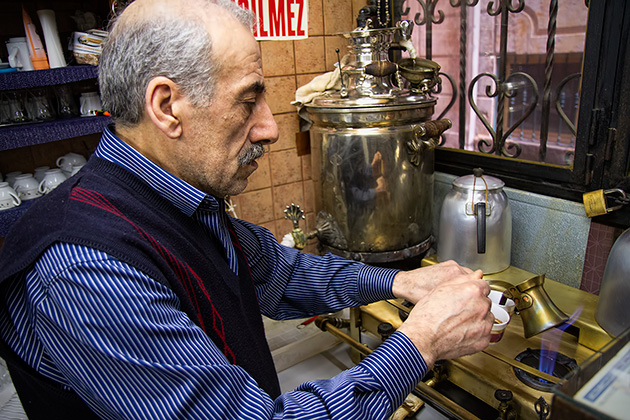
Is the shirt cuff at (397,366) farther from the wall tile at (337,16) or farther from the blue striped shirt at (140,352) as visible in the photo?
the wall tile at (337,16)

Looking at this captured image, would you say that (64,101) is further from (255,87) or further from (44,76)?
(255,87)

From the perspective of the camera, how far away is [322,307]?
1230mm

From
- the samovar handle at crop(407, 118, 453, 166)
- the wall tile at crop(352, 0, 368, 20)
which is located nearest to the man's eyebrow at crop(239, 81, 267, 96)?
the samovar handle at crop(407, 118, 453, 166)

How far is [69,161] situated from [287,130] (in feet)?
3.10

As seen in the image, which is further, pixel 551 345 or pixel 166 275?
pixel 551 345

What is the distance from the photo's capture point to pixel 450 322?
0.87 metres

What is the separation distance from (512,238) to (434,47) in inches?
36.5

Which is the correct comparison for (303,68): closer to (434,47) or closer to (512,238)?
(434,47)

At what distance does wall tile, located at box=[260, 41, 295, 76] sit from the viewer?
202 cm

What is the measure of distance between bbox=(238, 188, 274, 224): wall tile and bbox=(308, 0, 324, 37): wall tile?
2.57 ft

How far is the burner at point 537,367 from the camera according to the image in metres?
1.09

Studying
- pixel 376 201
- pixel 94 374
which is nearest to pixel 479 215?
pixel 376 201

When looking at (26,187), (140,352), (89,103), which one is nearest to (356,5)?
(89,103)

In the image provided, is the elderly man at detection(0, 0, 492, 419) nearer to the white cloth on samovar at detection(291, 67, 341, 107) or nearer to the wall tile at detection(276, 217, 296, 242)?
the white cloth on samovar at detection(291, 67, 341, 107)
